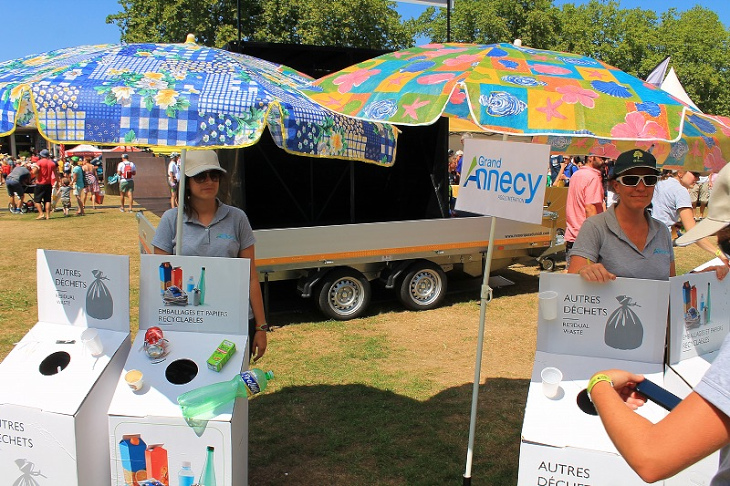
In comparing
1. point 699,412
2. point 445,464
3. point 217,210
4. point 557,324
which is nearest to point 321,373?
point 445,464

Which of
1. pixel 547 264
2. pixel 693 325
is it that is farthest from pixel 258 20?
pixel 693 325

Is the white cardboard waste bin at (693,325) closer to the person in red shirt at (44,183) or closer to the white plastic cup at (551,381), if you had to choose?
the white plastic cup at (551,381)

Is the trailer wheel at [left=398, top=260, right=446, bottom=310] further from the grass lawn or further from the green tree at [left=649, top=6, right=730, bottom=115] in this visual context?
the green tree at [left=649, top=6, right=730, bottom=115]

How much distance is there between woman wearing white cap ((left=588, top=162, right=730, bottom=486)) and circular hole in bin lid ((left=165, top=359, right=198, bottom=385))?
6.82 ft

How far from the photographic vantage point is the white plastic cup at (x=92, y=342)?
9.59 feet

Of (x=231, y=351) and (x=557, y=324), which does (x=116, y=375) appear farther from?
(x=557, y=324)

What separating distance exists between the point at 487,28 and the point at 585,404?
38.1m

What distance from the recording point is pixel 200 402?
2725mm

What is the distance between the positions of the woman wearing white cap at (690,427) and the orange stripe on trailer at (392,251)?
5.19 m

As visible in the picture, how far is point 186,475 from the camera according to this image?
8.93 feet

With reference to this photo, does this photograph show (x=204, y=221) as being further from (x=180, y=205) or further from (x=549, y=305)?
(x=549, y=305)

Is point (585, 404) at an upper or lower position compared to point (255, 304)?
lower

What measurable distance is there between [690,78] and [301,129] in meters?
47.8

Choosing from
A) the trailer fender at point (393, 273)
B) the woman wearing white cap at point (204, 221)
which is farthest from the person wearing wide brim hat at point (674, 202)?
the woman wearing white cap at point (204, 221)
